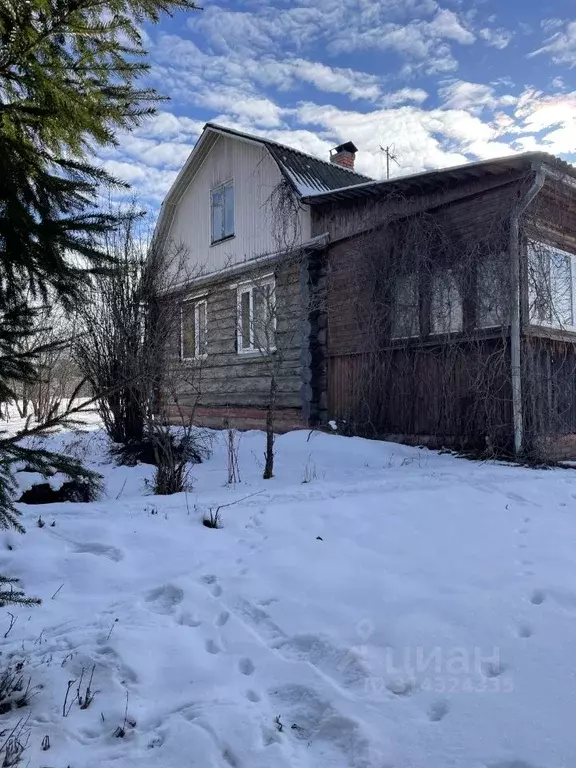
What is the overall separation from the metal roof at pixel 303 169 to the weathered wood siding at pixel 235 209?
24cm

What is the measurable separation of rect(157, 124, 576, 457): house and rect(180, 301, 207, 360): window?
13 cm

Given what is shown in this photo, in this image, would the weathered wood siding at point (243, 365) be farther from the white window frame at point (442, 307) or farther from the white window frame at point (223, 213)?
the white window frame at point (442, 307)

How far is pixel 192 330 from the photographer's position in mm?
9414

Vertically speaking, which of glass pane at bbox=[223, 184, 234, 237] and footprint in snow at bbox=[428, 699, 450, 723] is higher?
glass pane at bbox=[223, 184, 234, 237]

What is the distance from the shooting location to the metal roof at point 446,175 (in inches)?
260

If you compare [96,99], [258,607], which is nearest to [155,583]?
[258,607]

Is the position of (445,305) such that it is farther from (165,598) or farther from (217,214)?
(217,214)

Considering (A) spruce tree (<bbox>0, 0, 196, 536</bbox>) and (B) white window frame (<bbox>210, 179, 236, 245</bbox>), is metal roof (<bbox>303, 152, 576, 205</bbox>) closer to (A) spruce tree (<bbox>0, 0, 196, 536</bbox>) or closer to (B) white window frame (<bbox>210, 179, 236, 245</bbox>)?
(B) white window frame (<bbox>210, 179, 236, 245</bbox>)

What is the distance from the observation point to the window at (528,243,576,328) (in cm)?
721

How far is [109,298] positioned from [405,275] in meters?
4.65

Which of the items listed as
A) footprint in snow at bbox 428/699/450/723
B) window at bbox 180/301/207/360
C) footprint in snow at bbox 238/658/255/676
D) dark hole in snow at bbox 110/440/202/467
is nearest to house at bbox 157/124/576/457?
window at bbox 180/301/207/360

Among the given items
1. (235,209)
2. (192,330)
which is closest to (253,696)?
(192,330)

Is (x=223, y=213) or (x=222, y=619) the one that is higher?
(x=223, y=213)

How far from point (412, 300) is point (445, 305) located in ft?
1.98
